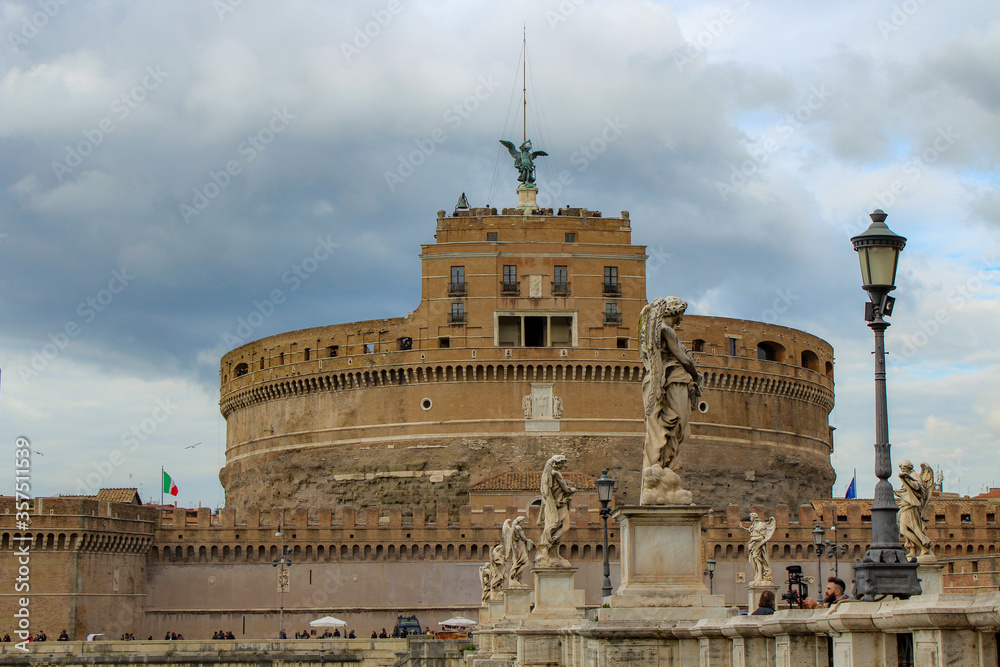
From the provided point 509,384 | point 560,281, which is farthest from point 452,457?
point 560,281

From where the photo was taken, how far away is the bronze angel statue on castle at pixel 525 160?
7119 centimetres

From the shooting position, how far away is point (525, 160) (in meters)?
71.2

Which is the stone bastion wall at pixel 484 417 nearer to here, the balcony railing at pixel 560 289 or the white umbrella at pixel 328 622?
the balcony railing at pixel 560 289

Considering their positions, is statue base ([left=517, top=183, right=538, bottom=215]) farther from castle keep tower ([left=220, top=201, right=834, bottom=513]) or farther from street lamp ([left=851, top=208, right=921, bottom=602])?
street lamp ([left=851, top=208, right=921, bottom=602])

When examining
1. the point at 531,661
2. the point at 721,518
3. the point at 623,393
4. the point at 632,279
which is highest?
the point at 632,279

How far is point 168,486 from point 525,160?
2339 cm

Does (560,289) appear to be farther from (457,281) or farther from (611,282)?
(457,281)

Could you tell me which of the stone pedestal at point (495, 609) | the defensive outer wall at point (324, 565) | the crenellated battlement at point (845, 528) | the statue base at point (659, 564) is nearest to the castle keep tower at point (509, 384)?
the crenellated battlement at point (845, 528)

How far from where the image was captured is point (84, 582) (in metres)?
52.7

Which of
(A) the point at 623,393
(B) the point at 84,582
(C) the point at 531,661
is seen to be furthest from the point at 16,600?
(C) the point at 531,661

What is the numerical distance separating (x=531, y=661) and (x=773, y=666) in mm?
8342

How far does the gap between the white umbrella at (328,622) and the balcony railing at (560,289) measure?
18358 millimetres

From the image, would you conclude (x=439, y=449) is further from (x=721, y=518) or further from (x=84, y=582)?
(x=84, y=582)

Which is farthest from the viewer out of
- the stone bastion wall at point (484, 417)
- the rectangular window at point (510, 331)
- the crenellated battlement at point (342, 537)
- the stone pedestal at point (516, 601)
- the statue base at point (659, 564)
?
the rectangular window at point (510, 331)
